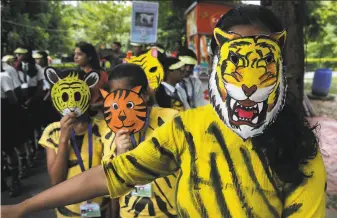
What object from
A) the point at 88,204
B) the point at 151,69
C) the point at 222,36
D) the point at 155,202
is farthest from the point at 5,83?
the point at 222,36

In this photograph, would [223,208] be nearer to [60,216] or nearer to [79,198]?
[79,198]

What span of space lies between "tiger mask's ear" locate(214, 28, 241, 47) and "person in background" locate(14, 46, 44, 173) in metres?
5.91

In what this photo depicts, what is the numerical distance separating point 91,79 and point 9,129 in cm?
321

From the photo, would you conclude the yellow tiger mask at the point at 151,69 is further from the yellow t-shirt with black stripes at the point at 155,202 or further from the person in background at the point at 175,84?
the yellow t-shirt with black stripes at the point at 155,202

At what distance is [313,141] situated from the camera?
4.00ft

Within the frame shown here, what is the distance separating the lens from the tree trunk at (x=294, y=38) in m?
3.63

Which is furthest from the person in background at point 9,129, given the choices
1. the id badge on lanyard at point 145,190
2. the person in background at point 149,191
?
the id badge on lanyard at point 145,190

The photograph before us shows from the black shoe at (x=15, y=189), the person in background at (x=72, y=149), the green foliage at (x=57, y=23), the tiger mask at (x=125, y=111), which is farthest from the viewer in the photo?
the green foliage at (x=57, y=23)

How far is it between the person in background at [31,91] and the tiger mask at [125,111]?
194 inches

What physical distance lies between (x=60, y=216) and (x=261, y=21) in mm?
1878

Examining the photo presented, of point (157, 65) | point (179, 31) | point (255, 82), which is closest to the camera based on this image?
point (255, 82)

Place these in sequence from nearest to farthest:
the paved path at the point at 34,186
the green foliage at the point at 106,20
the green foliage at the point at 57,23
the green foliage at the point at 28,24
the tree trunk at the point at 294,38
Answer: the tree trunk at the point at 294,38
the paved path at the point at 34,186
the green foliage at the point at 28,24
the green foliage at the point at 57,23
the green foliage at the point at 106,20

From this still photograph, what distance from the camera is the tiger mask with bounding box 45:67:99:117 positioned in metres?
2.53

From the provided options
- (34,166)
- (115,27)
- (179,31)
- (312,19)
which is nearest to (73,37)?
(115,27)
